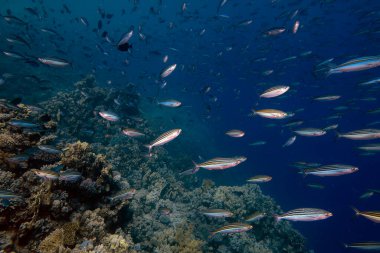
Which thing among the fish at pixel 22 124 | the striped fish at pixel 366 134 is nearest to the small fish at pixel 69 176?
the fish at pixel 22 124

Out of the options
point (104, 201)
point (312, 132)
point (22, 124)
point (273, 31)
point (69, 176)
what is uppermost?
point (273, 31)

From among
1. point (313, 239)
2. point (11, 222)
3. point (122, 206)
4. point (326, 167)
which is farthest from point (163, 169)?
point (313, 239)

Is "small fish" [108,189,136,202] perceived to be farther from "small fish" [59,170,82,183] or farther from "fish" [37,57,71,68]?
"fish" [37,57,71,68]

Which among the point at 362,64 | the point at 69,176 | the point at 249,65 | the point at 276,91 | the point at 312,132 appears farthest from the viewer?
the point at 249,65

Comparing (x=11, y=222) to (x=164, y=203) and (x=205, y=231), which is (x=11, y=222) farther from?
(x=164, y=203)

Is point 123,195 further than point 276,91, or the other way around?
point 276,91

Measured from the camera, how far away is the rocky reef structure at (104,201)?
417 centimetres

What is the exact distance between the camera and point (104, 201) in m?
5.58

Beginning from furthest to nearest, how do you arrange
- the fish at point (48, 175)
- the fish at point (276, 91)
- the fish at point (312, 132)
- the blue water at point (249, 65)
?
the blue water at point (249, 65), the fish at point (312, 132), the fish at point (276, 91), the fish at point (48, 175)

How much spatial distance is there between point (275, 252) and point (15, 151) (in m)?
10.0

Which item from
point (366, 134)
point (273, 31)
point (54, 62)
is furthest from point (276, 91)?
point (54, 62)

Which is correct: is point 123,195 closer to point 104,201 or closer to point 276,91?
point 104,201

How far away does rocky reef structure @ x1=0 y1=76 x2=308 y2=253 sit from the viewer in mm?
4168

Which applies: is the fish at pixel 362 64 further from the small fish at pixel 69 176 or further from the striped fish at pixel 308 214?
the small fish at pixel 69 176
